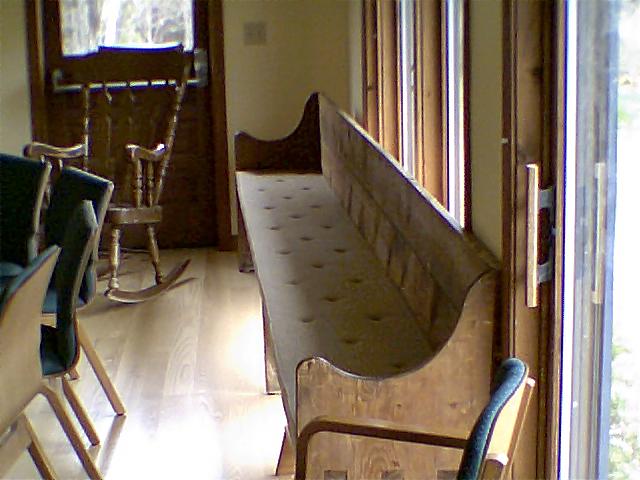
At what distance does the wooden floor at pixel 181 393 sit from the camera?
291cm

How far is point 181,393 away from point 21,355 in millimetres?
1276

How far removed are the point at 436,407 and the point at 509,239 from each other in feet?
1.16

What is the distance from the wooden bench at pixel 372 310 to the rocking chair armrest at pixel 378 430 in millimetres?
25

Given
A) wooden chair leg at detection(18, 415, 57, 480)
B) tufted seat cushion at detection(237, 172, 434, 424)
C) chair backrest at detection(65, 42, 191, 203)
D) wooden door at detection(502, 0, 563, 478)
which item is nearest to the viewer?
wooden door at detection(502, 0, 563, 478)

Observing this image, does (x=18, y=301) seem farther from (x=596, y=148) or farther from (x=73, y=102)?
(x=73, y=102)

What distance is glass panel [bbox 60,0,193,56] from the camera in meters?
5.38

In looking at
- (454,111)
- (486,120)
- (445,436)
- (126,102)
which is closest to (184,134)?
(126,102)

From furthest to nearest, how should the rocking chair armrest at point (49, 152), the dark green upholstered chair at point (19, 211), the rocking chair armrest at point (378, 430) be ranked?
the rocking chair armrest at point (49, 152) → the dark green upholstered chair at point (19, 211) → the rocking chair armrest at point (378, 430)

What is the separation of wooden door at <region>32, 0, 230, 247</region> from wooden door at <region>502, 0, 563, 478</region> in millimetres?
3774

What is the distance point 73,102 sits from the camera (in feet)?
18.0

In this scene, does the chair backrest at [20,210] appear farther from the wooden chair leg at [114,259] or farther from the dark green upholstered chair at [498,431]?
the dark green upholstered chair at [498,431]

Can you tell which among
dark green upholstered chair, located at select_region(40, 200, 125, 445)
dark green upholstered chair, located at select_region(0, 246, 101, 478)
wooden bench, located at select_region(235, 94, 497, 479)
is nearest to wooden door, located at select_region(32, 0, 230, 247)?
wooden bench, located at select_region(235, 94, 497, 479)

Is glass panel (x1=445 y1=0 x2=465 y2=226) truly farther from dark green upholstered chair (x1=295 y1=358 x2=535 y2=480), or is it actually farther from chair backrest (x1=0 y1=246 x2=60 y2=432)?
dark green upholstered chair (x1=295 y1=358 x2=535 y2=480)

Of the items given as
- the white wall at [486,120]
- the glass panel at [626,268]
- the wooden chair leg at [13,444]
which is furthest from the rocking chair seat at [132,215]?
the glass panel at [626,268]
